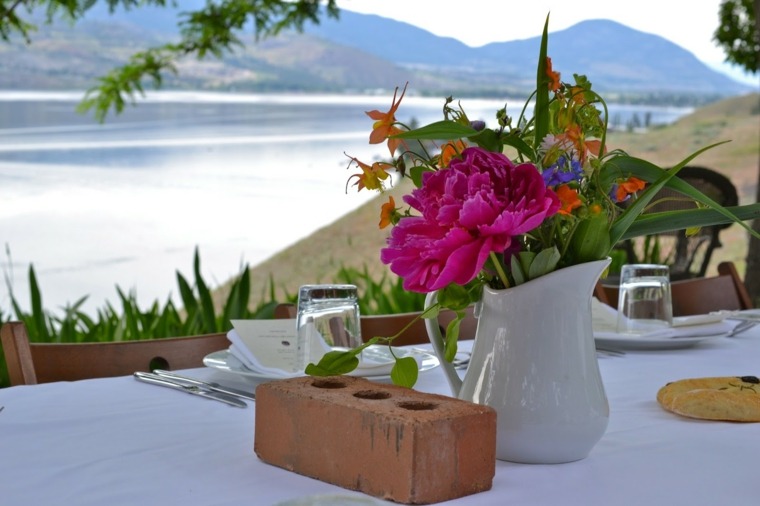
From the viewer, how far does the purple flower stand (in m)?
0.84

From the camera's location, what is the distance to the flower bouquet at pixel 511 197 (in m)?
0.81

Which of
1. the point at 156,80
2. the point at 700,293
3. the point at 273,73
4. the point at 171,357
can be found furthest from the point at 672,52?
the point at 171,357

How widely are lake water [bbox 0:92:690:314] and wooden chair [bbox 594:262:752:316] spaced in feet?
14.4

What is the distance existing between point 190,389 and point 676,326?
0.85 m

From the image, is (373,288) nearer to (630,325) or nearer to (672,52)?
(630,325)

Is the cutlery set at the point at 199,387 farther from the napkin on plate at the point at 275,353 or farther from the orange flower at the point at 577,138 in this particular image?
the orange flower at the point at 577,138

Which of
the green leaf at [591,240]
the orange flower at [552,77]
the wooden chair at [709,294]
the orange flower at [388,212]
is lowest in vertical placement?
the wooden chair at [709,294]

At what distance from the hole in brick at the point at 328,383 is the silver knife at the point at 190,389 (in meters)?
0.24

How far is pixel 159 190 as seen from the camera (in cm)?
1278

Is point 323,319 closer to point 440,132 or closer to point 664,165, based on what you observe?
point 440,132

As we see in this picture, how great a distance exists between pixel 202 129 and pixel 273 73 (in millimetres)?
4855

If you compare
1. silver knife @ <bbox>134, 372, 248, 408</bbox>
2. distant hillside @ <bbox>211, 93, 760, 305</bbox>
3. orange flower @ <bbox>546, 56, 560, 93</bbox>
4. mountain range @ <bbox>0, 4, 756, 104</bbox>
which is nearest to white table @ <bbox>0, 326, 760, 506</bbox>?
silver knife @ <bbox>134, 372, 248, 408</bbox>

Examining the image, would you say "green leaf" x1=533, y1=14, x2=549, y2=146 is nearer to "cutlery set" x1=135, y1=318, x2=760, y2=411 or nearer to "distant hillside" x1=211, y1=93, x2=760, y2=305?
"cutlery set" x1=135, y1=318, x2=760, y2=411

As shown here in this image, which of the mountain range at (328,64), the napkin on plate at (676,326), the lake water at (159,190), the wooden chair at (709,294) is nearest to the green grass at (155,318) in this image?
the wooden chair at (709,294)
